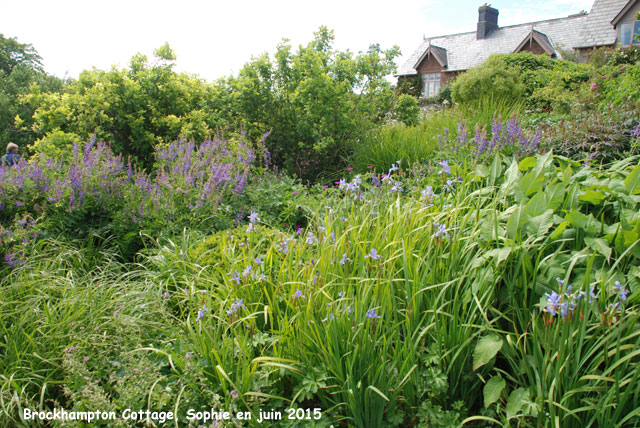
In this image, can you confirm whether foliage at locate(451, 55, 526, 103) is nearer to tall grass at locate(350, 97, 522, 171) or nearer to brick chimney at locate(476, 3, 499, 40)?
tall grass at locate(350, 97, 522, 171)

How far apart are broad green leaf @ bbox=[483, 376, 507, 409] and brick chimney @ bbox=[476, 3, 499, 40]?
3784cm

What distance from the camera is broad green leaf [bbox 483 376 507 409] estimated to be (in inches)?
68.0

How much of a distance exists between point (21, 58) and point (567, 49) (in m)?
38.0

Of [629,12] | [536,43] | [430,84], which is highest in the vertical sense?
[629,12]

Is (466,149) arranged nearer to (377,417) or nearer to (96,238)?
(377,417)

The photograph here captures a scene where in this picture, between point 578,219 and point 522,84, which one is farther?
point 522,84

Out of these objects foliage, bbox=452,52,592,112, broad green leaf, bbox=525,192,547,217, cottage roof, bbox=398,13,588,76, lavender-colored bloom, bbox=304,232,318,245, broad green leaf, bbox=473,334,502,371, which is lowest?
broad green leaf, bbox=473,334,502,371

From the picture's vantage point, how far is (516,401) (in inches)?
66.9

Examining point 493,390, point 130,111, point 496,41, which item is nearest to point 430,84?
point 496,41

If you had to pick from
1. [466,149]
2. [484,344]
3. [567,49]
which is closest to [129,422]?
[484,344]

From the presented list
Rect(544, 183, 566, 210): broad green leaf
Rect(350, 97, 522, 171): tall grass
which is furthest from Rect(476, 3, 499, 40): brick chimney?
Rect(544, 183, 566, 210): broad green leaf

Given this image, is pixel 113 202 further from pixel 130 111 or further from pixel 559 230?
pixel 559 230

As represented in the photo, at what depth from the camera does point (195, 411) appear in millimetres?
1863

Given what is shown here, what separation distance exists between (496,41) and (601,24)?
700 centimetres
